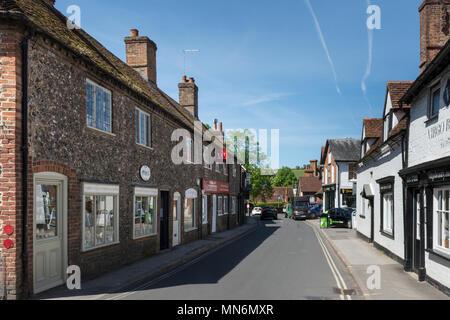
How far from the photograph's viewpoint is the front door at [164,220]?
17.4 meters

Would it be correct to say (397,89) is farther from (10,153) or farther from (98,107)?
(10,153)

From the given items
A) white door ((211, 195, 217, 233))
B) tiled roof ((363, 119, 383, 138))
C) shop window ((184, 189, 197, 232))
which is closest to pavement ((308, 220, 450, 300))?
tiled roof ((363, 119, 383, 138))

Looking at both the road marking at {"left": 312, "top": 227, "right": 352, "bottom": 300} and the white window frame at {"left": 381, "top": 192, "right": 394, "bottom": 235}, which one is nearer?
the road marking at {"left": 312, "top": 227, "right": 352, "bottom": 300}

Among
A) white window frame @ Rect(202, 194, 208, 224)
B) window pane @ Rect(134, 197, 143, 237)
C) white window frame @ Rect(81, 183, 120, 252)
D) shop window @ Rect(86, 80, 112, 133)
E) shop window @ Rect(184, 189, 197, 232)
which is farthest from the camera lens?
white window frame @ Rect(202, 194, 208, 224)

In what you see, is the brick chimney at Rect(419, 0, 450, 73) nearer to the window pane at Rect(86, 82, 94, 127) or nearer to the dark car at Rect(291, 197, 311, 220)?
the window pane at Rect(86, 82, 94, 127)

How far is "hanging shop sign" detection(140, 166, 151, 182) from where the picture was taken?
14680mm

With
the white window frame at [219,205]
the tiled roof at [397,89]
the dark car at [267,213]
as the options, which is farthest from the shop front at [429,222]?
the dark car at [267,213]

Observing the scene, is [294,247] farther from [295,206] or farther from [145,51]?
[295,206]

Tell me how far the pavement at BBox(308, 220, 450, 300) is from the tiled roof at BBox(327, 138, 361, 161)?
27.9m

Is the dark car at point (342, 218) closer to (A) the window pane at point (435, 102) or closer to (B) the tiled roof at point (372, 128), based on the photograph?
(B) the tiled roof at point (372, 128)

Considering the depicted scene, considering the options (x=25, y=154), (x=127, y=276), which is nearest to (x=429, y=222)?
(x=127, y=276)

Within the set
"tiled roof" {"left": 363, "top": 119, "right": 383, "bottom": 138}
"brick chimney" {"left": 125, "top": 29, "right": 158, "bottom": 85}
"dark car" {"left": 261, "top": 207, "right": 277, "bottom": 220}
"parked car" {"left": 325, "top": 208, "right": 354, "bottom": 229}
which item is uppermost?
"brick chimney" {"left": 125, "top": 29, "right": 158, "bottom": 85}

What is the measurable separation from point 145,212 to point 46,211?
6108 millimetres

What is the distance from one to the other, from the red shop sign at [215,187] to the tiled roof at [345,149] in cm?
1702
